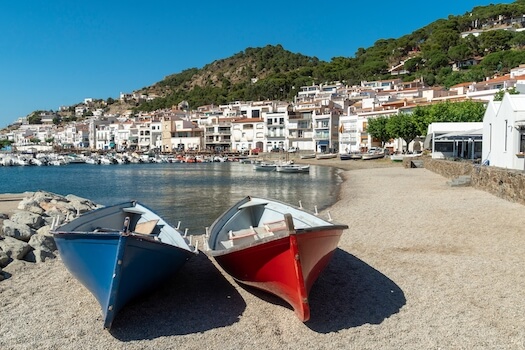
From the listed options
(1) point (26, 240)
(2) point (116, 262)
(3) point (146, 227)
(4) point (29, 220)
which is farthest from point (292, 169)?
(2) point (116, 262)

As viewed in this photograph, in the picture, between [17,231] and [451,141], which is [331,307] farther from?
[451,141]

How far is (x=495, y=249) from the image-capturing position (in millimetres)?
10938

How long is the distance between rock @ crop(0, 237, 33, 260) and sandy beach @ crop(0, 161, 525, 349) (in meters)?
0.36

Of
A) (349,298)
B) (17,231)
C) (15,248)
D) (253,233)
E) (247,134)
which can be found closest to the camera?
(349,298)

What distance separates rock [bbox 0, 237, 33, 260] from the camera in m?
10.2

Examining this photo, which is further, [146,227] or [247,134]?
[247,134]

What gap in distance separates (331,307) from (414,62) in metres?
130

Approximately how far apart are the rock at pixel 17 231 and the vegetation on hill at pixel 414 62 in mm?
95340

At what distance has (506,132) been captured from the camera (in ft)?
73.2

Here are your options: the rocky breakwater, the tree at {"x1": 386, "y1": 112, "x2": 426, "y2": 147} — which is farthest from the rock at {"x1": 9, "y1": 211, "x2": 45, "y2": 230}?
the tree at {"x1": 386, "y1": 112, "x2": 426, "y2": 147}

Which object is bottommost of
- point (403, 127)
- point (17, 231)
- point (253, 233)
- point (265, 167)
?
point (265, 167)

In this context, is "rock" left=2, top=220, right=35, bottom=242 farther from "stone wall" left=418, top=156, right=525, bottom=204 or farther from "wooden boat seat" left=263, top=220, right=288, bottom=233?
"stone wall" left=418, top=156, right=525, bottom=204

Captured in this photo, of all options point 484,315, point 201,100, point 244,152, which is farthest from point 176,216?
point 201,100

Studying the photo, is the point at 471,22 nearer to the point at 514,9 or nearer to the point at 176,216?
the point at 514,9
